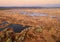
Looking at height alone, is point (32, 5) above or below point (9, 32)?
above

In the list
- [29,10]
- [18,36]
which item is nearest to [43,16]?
[29,10]

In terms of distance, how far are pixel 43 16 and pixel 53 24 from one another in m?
0.38

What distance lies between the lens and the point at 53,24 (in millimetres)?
3379

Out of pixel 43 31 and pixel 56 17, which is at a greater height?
pixel 56 17

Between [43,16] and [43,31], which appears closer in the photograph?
[43,31]

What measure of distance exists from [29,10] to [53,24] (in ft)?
2.68

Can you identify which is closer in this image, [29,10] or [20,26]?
[20,26]

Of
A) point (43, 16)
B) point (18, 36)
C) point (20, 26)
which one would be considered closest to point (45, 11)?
point (43, 16)

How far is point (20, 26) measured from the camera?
327 centimetres

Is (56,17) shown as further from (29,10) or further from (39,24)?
(29,10)

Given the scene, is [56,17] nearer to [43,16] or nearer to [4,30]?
[43,16]

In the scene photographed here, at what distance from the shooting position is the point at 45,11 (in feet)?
11.7

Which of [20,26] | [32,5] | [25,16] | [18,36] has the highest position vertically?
[32,5]

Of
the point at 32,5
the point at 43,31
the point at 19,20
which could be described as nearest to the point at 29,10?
the point at 32,5
